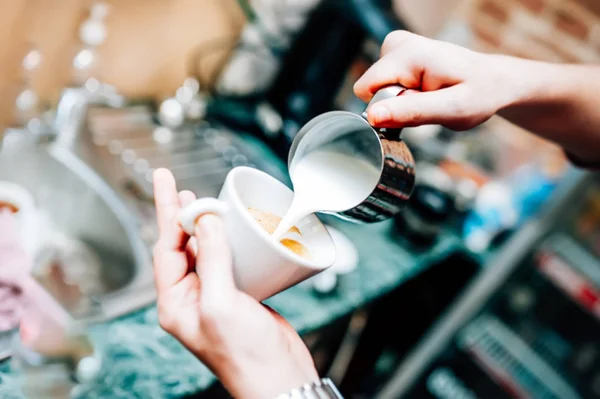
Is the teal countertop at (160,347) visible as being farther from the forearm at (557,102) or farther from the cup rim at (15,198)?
the forearm at (557,102)

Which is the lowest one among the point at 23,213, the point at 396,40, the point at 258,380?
the point at 23,213

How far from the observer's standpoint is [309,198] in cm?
66

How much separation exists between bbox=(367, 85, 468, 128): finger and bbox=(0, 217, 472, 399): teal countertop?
1.69 ft

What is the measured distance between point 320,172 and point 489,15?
6.08ft

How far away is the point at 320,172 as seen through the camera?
0.71 meters

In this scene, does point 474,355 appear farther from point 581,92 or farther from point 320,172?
point 320,172

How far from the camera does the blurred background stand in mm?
884

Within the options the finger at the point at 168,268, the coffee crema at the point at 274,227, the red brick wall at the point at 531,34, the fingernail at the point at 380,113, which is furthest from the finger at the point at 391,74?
the red brick wall at the point at 531,34

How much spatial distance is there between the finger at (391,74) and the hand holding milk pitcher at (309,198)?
3cm

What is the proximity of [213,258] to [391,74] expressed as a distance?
14.3 inches

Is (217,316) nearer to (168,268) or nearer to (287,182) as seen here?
(168,268)

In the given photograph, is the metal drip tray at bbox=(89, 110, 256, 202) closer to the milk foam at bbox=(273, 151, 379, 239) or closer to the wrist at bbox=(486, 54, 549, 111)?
the milk foam at bbox=(273, 151, 379, 239)

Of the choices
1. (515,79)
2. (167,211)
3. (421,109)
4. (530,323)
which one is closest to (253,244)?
(167,211)

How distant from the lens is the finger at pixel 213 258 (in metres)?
0.56
